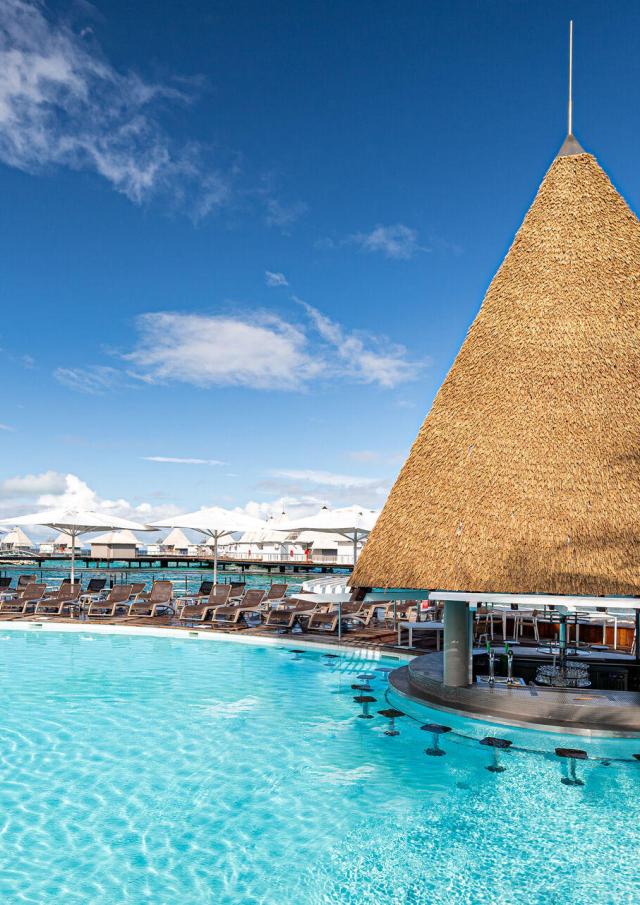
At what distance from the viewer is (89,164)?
1773 centimetres

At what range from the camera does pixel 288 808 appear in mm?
6031

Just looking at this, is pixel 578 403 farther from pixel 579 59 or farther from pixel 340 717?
pixel 579 59

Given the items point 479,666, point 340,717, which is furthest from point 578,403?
point 340,717

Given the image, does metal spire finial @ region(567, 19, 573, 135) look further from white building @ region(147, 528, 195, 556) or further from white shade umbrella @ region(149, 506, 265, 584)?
white building @ region(147, 528, 195, 556)

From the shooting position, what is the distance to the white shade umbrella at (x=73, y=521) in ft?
61.7

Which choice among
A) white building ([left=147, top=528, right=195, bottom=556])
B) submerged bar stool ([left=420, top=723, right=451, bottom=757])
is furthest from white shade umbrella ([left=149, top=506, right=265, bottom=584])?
white building ([left=147, top=528, right=195, bottom=556])

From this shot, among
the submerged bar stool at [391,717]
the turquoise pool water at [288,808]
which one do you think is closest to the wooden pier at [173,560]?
the submerged bar stool at [391,717]

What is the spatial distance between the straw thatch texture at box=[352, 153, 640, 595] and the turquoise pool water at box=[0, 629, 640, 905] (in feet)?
6.87

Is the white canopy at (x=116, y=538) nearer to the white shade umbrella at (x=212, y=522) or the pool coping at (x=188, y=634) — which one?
the white shade umbrella at (x=212, y=522)

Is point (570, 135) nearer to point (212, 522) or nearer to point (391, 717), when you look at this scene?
point (391, 717)

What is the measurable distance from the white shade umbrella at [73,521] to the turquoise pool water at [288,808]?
382 inches

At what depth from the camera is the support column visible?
28.6 feet

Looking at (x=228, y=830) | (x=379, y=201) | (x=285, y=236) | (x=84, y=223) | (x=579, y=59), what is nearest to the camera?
(x=228, y=830)

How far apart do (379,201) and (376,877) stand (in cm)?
1664
